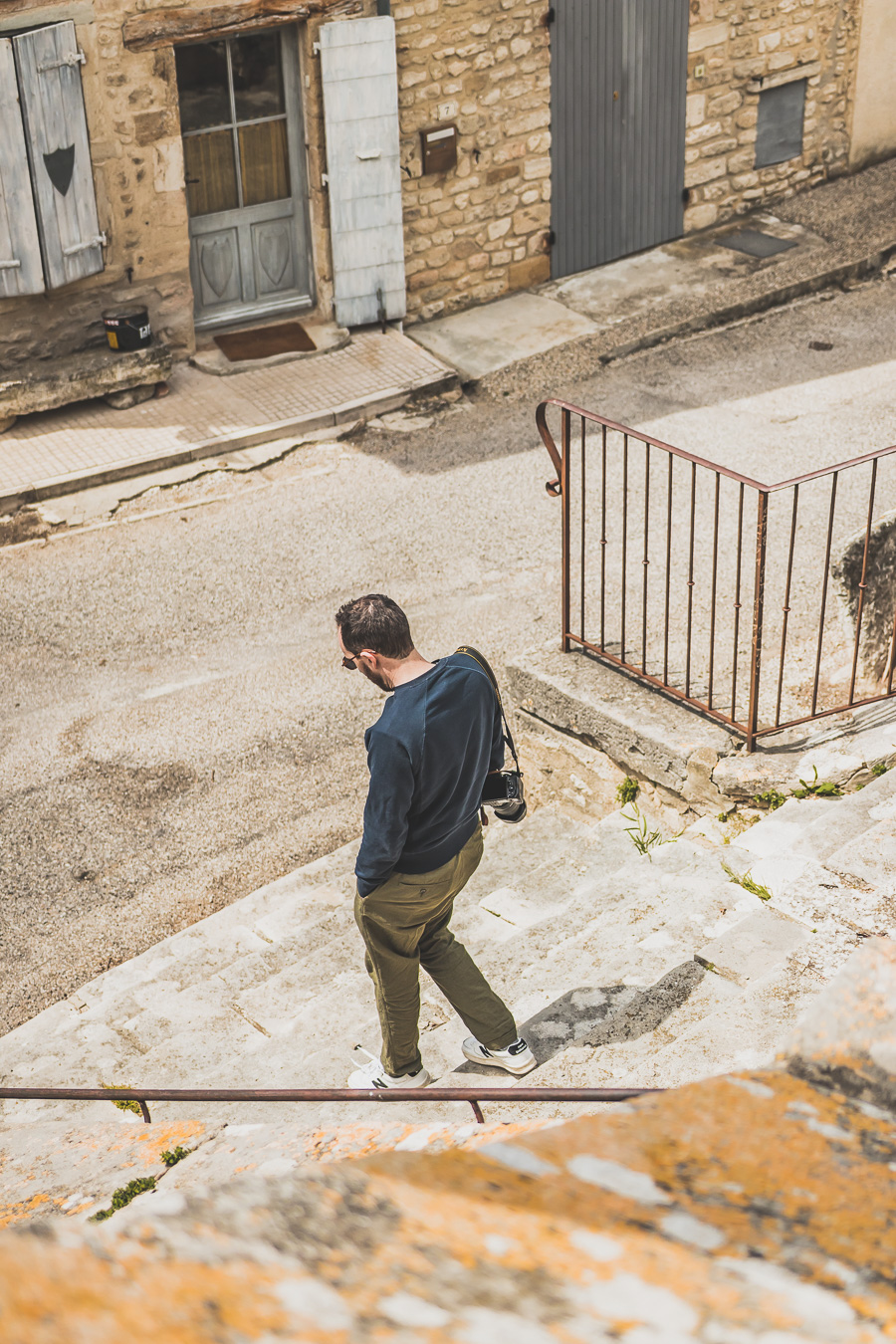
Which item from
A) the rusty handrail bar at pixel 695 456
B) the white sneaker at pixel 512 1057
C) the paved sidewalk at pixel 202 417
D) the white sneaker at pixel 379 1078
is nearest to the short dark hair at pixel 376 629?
the white sneaker at pixel 512 1057

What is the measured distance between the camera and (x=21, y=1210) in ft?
12.0

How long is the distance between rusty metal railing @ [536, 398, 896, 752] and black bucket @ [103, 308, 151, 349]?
315cm

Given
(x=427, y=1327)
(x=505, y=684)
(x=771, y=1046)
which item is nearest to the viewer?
(x=427, y=1327)

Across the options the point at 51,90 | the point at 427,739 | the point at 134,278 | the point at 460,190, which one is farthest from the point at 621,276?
the point at 427,739

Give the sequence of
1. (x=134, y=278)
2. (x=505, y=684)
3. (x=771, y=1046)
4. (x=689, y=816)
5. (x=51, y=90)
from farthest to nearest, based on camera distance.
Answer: (x=134, y=278), (x=51, y=90), (x=505, y=684), (x=689, y=816), (x=771, y=1046)

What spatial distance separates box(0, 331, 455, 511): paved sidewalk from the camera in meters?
9.08

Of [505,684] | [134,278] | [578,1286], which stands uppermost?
[578,1286]

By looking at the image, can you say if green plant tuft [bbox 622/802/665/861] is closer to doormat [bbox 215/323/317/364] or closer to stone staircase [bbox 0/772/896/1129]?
stone staircase [bbox 0/772/896/1129]

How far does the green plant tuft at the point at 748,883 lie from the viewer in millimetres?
4506

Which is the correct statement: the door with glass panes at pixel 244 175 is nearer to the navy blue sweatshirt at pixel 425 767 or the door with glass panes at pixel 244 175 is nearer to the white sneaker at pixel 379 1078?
the navy blue sweatshirt at pixel 425 767

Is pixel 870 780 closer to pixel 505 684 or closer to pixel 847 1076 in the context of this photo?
pixel 505 684

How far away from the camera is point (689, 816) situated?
5.44 metres

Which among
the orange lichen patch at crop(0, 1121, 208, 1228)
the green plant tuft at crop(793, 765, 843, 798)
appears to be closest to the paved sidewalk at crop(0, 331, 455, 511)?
the orange lichen patch at crop(0, 1121, 208, 1228)

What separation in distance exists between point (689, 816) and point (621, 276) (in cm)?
720
